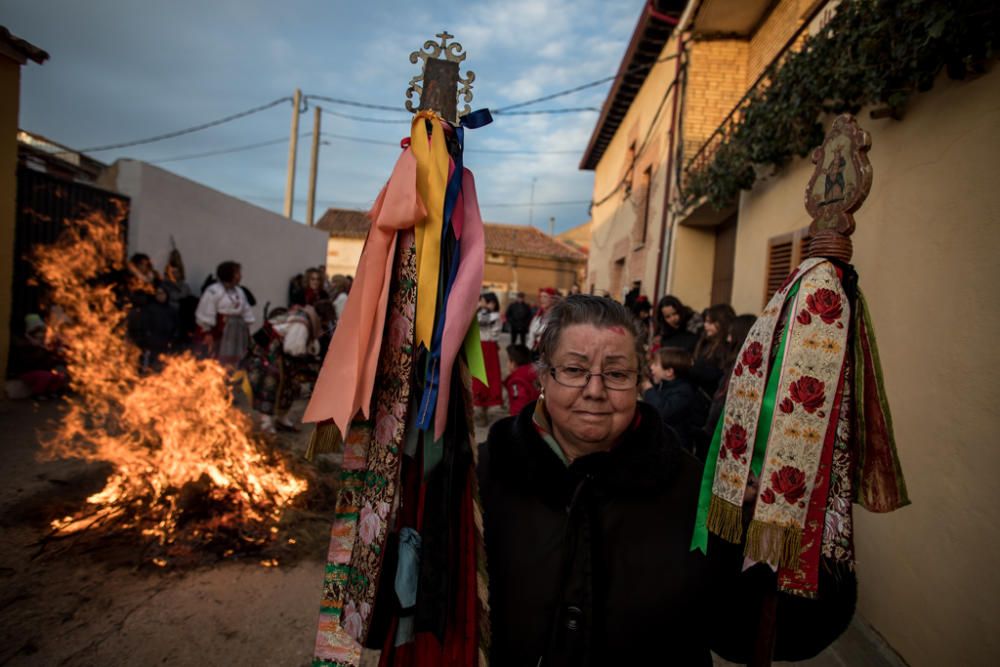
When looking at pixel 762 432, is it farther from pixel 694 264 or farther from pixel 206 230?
pixel 206 230

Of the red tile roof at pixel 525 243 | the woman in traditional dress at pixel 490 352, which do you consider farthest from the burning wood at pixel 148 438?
the red tile roof at pixel 525 243

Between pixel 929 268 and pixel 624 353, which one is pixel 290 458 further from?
pixel 929 268

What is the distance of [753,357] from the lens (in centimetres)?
187

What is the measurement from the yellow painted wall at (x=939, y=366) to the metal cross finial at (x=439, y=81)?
2651 mm

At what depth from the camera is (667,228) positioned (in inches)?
436

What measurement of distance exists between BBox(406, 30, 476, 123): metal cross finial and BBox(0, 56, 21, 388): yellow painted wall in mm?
7298

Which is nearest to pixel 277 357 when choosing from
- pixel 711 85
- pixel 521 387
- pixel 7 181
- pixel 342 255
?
pixel 521 387

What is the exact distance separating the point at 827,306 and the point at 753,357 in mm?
274

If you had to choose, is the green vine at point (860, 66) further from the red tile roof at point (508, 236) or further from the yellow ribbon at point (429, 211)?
the red tile roof at point (508, 236)

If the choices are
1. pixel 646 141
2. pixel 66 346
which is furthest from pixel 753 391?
pixel 646 141

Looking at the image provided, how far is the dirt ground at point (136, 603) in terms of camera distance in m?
2.96

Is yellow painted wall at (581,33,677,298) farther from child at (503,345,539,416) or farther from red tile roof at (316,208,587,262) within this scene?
red tile roof at (316,208,587,262)

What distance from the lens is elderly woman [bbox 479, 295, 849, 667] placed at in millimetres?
1601

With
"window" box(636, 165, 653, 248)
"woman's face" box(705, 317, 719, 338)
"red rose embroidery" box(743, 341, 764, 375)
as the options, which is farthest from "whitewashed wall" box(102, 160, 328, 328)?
"red rose embroidery" box(743, 341, 764, 375)
